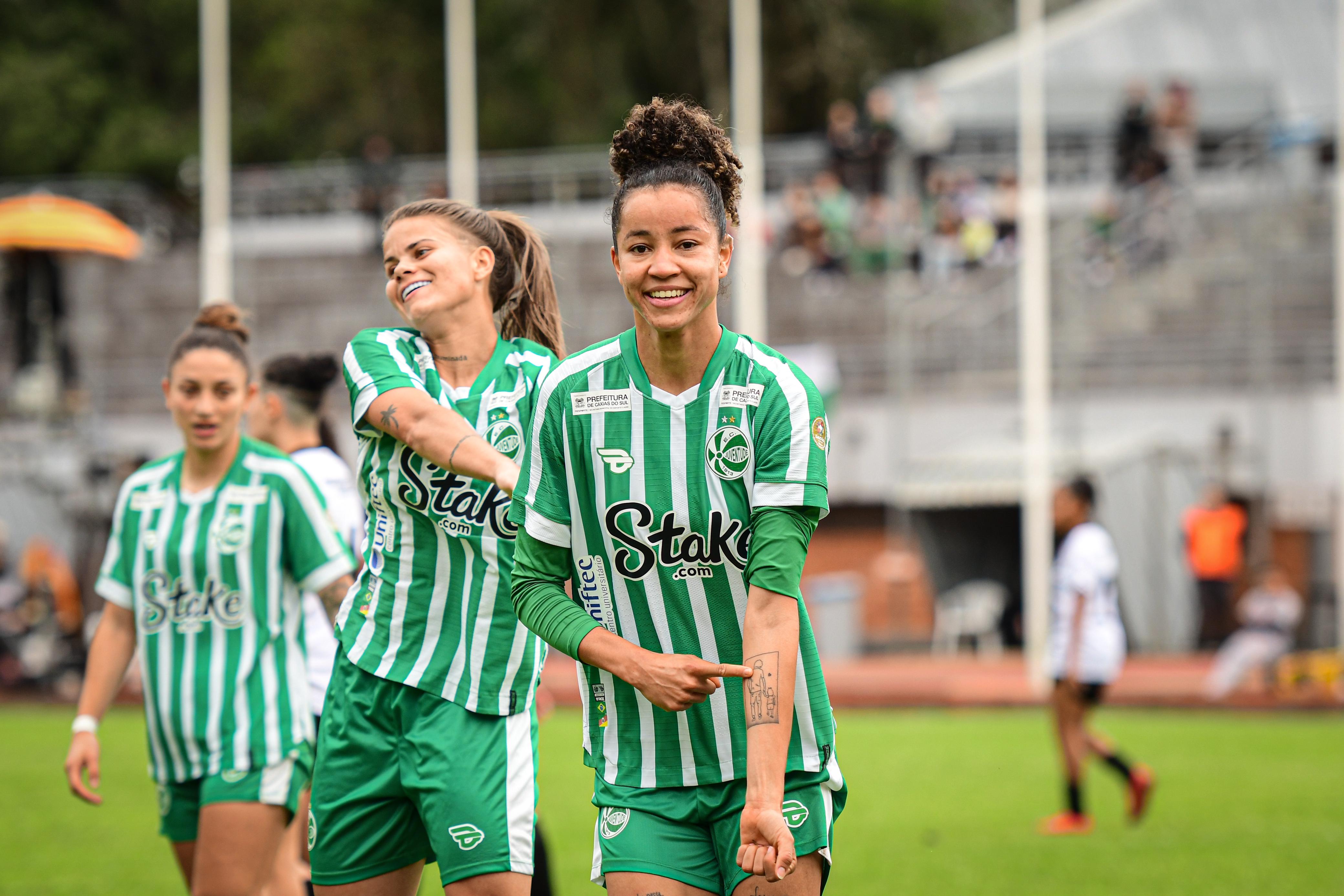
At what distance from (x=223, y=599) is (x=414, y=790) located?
1418mm

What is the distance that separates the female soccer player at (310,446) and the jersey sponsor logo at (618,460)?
2498mm

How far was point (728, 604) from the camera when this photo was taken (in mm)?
3301

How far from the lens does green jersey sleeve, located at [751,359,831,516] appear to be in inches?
125

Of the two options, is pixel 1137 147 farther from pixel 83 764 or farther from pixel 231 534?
pixel 83 764

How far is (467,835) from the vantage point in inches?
148

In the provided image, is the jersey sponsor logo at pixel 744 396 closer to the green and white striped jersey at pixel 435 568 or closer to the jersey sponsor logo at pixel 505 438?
the green and white striped jersey at pixel 435 568

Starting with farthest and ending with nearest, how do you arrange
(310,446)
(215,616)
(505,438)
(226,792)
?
(310,446) < (215,616) < (226,792) < (505,438)

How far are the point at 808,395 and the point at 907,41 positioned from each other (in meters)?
32.2

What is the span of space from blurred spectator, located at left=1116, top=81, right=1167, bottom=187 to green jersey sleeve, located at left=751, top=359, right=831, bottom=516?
795 inches

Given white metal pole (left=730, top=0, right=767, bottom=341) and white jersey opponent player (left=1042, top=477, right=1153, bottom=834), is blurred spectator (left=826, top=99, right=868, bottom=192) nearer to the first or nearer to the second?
white metal pole (left=730, top=0, right=767, bottom=341)

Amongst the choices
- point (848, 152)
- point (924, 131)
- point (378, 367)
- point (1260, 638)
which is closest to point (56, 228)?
point (848, 152)

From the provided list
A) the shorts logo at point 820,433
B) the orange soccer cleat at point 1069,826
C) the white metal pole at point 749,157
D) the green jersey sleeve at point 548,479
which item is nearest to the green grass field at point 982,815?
the orange soccer cleat at point 1069,826

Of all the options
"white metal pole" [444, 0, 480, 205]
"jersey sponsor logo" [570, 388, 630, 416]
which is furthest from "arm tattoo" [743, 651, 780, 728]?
"white metal pole" [444, 0, 480, 205]

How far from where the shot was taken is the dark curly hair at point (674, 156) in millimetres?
3205
